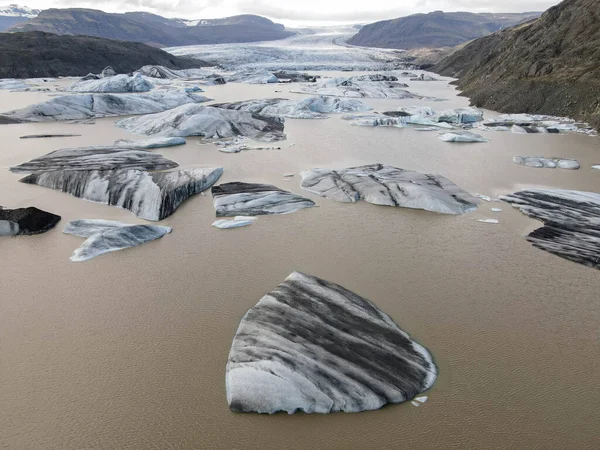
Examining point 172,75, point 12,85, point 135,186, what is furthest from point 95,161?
point 172,75

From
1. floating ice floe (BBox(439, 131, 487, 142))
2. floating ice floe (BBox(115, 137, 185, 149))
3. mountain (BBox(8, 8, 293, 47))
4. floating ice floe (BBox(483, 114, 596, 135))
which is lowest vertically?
floating ice floe (BBox(115, 137, 185, 149))

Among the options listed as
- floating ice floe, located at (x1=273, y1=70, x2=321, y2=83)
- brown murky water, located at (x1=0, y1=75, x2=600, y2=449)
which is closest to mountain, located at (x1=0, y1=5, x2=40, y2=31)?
floating ice floe, located at (x1=273, y1=70, x2=321, y2=83)

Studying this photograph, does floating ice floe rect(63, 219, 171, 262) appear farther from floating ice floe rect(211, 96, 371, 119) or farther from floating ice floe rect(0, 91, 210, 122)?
floating ice floe rect(211, 96, 371, 119)

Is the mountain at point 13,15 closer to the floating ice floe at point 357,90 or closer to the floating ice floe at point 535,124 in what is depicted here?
the floating ice floe at point 357,90

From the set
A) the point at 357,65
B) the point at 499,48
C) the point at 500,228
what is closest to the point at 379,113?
the point at 499,48

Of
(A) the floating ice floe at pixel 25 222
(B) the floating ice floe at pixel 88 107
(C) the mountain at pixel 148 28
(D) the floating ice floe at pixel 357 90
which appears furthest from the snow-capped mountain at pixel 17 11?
(A) the floating ice floe at pixel 25 222

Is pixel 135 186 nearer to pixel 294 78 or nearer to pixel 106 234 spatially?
pixel 106 234
